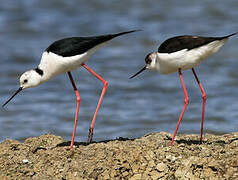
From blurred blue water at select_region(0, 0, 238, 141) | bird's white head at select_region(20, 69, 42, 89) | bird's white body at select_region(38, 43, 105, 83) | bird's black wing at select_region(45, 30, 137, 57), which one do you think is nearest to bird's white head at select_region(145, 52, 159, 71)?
bird's black wing at select_region(45, 30, 137, 57)

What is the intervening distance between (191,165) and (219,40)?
1403 millimetres

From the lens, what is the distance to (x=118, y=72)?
36.1 ft

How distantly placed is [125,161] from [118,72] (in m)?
6.12

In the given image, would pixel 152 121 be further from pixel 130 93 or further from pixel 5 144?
pixel 5 144

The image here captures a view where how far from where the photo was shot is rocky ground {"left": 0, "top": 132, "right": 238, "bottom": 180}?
484 cm

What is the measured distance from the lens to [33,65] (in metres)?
11.2

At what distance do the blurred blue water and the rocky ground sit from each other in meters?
2.33

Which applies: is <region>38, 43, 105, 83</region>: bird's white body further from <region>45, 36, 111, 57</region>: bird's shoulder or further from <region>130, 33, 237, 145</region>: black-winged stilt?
<region>130, 33, 237, 145</region>: black-winged stilt

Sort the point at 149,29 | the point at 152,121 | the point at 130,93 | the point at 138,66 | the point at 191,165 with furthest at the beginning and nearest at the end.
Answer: the point at 149,29
the point at 138,66
the point at 130,93
the point at 152,121
the point at 191,165

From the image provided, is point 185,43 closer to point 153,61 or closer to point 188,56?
point 188,56

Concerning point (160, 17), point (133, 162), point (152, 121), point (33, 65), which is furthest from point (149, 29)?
point (133, 162)

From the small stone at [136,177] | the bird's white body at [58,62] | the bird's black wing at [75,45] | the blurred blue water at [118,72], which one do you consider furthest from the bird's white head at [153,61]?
the blurred blue water at [118,72]

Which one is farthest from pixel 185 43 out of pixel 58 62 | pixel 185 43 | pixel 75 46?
pixel 58 62

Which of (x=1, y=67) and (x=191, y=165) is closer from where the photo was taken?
(x=191, y=165)
